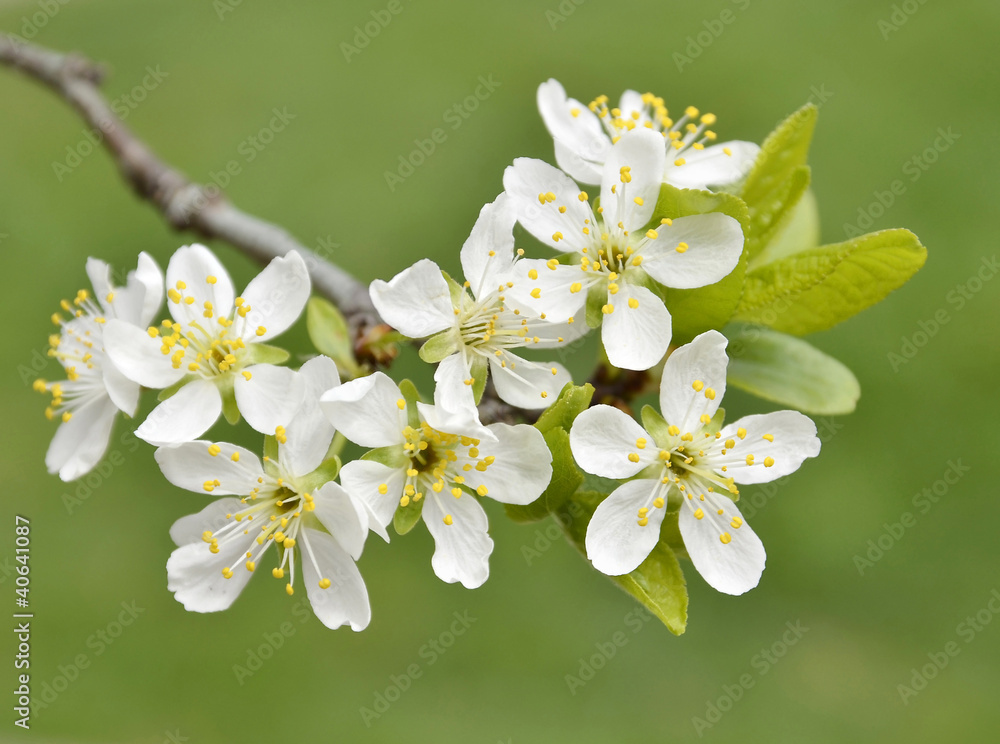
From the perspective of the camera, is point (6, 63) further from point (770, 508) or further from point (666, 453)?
point (770, 508)

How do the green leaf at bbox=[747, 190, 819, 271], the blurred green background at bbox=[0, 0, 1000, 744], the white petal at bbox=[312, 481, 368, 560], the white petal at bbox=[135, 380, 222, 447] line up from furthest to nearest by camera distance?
1. the blurred green background at bbox=[0, 0, 1000, 744]
2. the green leaf at bbox=[747, 190, 819, 271]
3. the white petal at bbox=[135, 380, 222, 447]
4. the white petal at bbox=[312, 481, 368, 560]

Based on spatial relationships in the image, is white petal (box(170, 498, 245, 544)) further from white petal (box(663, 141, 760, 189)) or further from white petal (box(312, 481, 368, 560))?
white petal (box(663, 141, 760, 189))

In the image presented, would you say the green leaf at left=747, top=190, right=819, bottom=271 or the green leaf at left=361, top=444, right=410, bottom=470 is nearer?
the green leaf at left=361, top=444, right=410, bottom=470

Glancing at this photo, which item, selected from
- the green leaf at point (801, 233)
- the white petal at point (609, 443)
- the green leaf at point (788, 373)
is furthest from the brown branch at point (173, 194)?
the green leaf at point (801, 233)

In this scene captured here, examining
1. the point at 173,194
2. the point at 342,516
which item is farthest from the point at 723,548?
the point at 173,194

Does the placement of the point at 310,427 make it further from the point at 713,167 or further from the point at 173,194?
the point at 173,194

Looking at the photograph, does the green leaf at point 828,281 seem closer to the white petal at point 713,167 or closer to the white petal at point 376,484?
the white petal at point 713,167

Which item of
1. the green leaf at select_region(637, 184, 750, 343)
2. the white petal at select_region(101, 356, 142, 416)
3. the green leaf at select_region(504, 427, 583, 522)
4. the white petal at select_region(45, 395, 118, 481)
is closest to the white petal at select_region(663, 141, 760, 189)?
the green leaf at select_region(637, 184, 750, 343)
